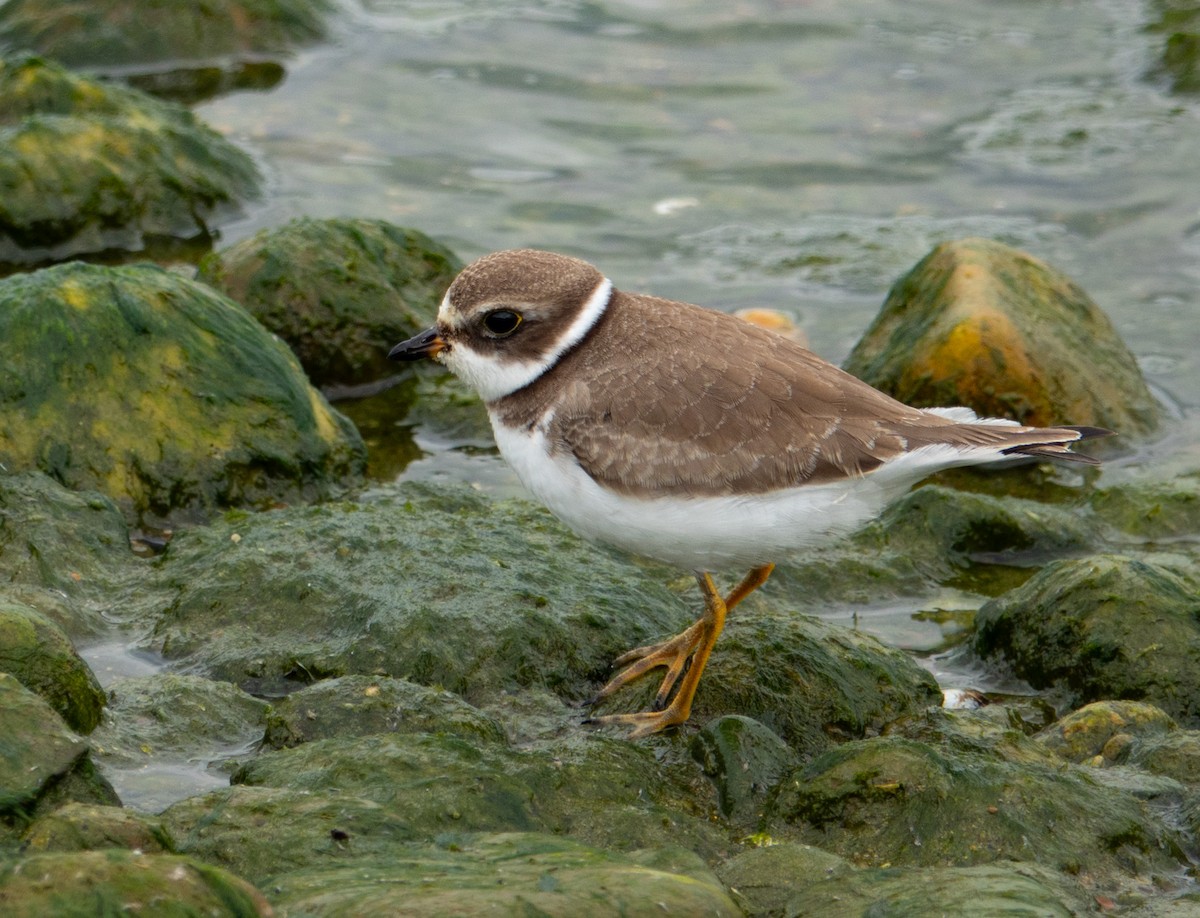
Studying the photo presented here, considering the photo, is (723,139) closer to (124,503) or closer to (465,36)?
(465,36)

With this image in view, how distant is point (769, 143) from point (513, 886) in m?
10.4

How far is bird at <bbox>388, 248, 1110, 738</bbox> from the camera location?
5.51 m

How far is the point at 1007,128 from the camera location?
1331 centimetres

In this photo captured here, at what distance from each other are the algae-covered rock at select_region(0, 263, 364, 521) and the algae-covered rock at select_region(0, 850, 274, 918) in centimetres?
395

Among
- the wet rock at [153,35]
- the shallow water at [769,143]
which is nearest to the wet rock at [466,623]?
the shallow water at [769,143]

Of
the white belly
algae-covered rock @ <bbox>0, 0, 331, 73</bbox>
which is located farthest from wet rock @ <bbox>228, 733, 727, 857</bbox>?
algae-covered rock @ <bbox>0, 0, 331, 73</bbox>

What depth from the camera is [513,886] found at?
3938mm

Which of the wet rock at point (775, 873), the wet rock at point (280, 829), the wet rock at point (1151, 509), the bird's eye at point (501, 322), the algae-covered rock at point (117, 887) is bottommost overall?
the wet rock at point (1151, 509)

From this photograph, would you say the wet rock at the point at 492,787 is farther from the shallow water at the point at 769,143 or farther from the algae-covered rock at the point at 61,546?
the shallow water at the point at 769,143

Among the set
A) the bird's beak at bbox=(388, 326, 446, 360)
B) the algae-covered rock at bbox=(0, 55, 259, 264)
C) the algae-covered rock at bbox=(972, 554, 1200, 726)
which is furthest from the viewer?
the algae-covered rock at bbox=(0, 55, 259, 264)

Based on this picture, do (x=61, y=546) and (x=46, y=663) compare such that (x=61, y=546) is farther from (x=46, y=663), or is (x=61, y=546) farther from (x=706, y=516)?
(x=706, y=516)

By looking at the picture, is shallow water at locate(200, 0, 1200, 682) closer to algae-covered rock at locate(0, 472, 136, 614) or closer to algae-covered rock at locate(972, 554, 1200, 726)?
algae-covered rock at locate(972, 554, 1200, 726)

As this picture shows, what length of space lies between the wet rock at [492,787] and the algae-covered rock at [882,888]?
40 cm

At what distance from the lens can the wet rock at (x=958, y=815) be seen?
497 centimetres
